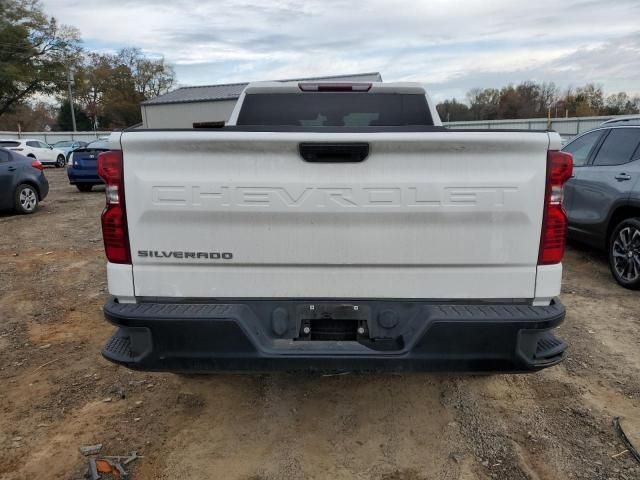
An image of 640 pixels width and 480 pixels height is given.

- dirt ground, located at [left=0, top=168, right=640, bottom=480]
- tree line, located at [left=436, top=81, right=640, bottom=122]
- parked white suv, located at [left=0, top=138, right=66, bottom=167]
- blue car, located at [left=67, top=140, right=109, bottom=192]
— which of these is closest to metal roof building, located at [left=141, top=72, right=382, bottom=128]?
blue car, located at [left=67, top=140, right=109, bottom=192]

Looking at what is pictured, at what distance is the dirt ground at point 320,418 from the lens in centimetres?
282

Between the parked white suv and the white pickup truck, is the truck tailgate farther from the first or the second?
the parked white suv

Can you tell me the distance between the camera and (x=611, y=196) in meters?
5.96

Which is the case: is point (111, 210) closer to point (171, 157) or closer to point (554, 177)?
point (171, 157)

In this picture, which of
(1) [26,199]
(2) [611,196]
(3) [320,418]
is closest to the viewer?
(3) [320,418]

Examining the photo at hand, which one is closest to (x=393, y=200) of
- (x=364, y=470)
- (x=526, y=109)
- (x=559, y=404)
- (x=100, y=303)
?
(x=364, y=470)

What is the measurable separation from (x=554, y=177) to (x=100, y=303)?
4.83 m

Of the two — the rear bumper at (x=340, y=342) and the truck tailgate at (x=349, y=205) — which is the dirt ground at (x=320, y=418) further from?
the truck tailgate at (x=349, y=205)

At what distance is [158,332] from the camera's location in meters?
2.49

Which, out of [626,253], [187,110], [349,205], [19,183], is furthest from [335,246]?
[187,110]

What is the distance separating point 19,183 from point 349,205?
36.1ft

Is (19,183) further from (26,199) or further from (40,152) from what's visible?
(40,152)

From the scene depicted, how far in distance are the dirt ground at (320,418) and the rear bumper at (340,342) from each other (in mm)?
437

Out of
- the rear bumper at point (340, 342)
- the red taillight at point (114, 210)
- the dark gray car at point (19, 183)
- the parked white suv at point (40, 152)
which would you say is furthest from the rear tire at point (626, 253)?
the parked white suv at point (40, 152)
